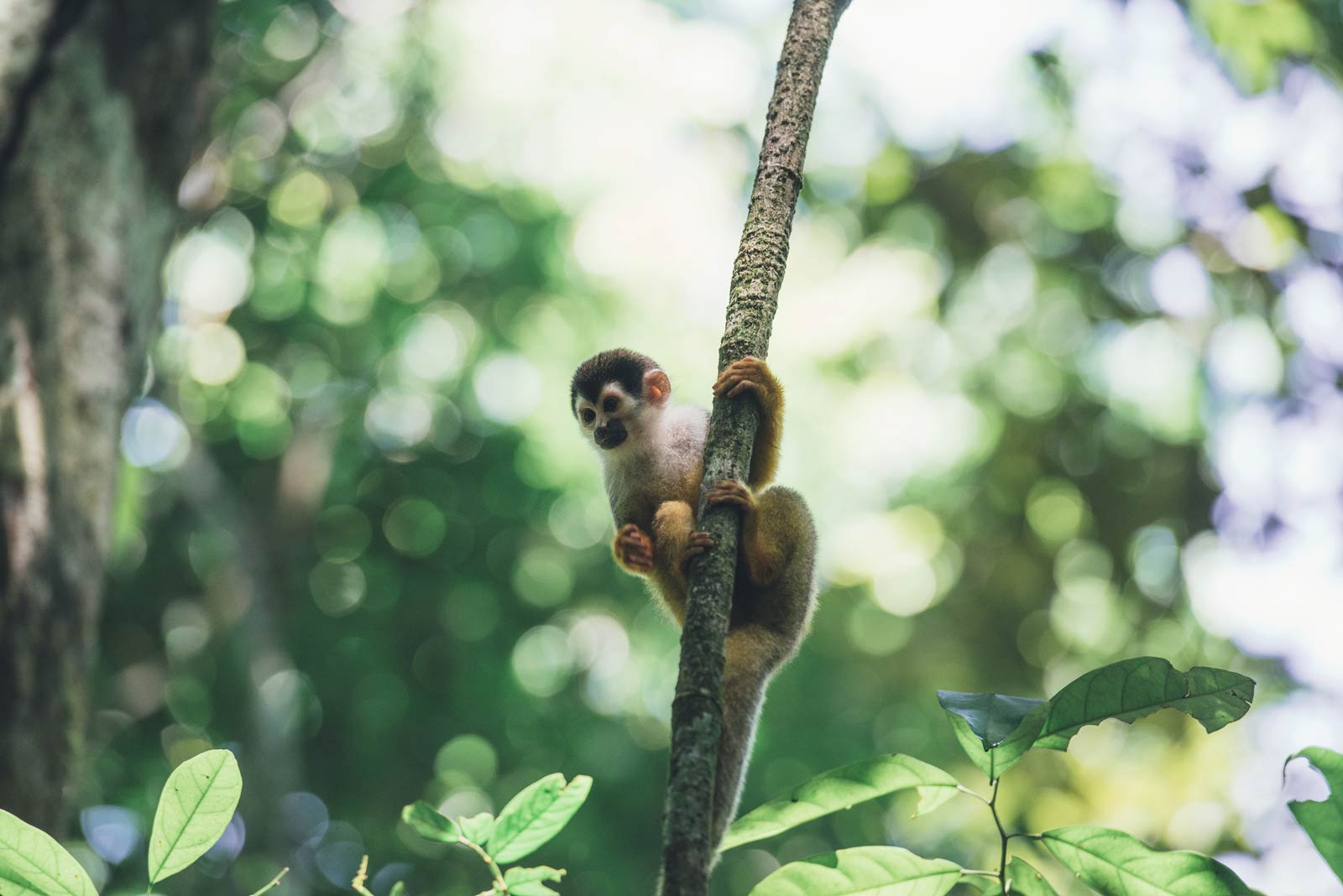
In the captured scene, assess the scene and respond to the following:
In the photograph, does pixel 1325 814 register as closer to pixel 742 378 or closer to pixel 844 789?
pixel 844 789

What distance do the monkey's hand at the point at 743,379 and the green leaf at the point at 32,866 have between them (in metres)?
1.57

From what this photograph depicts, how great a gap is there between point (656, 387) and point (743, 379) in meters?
2.09

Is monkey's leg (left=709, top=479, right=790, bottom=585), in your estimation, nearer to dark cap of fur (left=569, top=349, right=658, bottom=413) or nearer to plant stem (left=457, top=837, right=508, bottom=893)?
dark cap of fur (left=569, top=349, right=658, bottom=413)

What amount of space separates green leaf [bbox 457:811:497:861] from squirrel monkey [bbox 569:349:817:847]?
3.58 ft

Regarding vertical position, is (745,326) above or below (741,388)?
above

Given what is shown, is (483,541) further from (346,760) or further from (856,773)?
(856,773)

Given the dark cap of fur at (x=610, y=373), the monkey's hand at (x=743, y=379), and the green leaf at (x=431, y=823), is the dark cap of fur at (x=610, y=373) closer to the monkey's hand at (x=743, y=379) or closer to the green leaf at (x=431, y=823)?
the monkey's hand at (x=743, y=379)

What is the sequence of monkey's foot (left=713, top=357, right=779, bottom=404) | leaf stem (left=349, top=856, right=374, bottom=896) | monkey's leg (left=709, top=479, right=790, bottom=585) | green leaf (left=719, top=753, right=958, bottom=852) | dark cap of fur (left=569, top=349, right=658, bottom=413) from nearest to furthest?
leaf stem (left=349, top=856, right=374, bottom=896) → green leaf (left=719, top=753, right=958, bottom=852) → monkey's foot (left=713, top=357, right=779, bottom=404) → monkey's leg (left=709, top=479, right=790, bottom=585) → dark cap of fur (left=569, top=349, right=658, bottom=413)

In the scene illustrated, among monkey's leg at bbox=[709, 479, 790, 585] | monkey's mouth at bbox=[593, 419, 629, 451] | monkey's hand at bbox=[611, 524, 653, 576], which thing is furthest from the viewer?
monkey's mouth at bbox=[593, 419, 629, 451]

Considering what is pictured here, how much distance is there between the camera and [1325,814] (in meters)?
1.60

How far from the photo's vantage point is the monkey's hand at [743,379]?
248 cm

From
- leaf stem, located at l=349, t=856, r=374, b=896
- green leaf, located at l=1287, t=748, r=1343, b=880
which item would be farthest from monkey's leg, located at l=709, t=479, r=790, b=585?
green leaf, located at l=1287, t=748, r=1343, b=880

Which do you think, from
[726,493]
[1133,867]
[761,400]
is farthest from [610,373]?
[1133,867]

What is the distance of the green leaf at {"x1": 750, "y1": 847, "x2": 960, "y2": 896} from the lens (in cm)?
182
